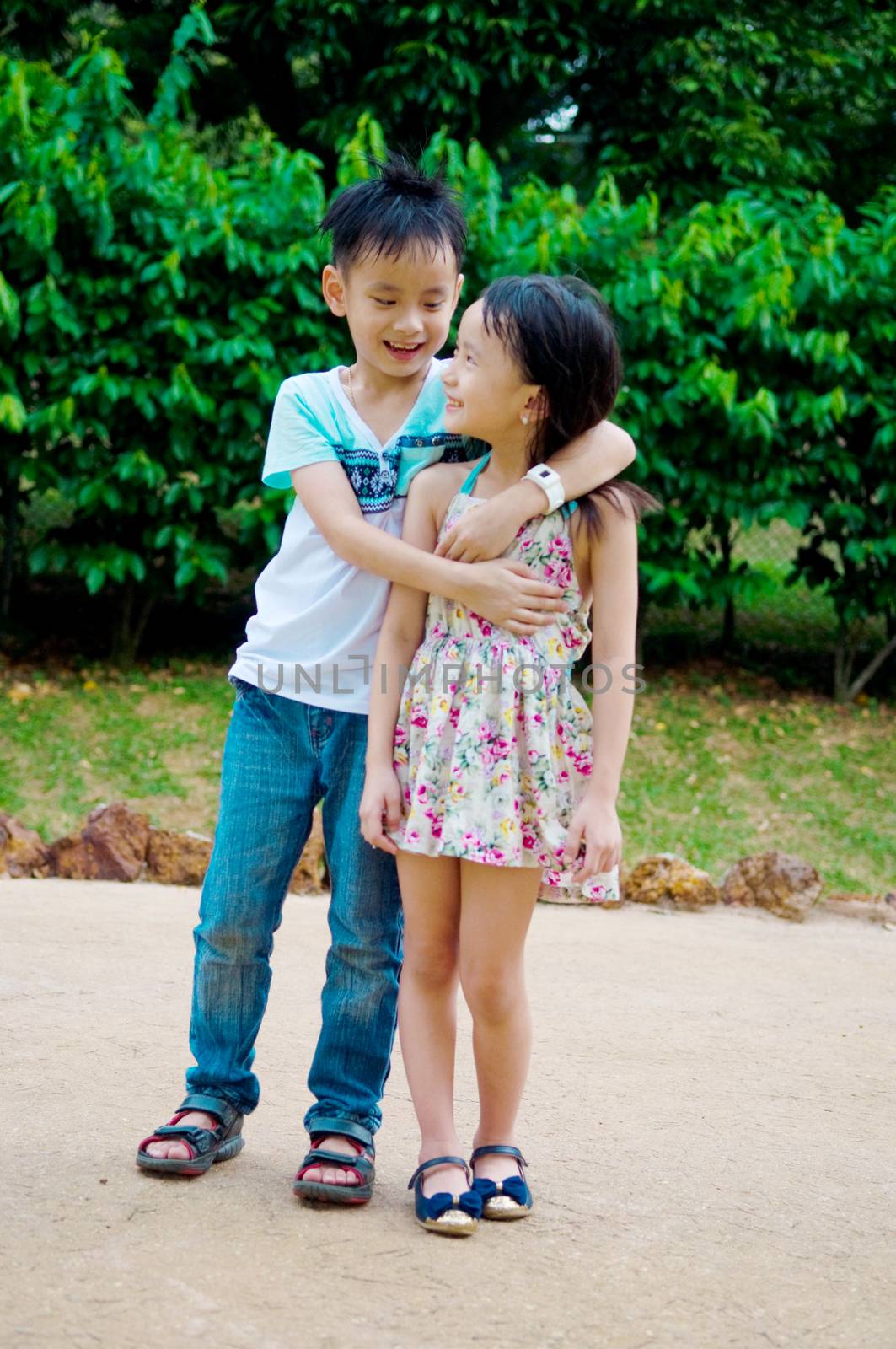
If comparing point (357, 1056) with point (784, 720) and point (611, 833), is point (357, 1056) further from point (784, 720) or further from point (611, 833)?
point (784, 720)

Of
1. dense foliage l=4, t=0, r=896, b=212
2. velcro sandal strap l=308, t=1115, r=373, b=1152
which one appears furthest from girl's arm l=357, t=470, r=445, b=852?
dense foliage l=4, t=0, r=896, b=212

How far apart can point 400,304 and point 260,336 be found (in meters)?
4.18

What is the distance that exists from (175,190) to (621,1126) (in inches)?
192

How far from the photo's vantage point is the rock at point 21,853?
5.00 meters

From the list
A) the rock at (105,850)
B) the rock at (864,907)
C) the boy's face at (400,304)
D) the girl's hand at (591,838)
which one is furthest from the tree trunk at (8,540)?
the girl's hand at (591,838)

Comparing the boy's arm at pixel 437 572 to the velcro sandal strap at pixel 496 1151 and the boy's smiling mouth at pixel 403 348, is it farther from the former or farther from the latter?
the velcro sandal strap at pixel 496 1151

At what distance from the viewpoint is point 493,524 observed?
2357 mm

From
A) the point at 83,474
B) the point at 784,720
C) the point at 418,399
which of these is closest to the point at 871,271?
the point at 784,720

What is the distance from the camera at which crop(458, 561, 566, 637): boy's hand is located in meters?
2.32

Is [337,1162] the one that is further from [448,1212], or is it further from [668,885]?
[668,885]

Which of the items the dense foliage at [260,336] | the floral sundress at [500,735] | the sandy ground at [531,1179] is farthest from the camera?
the dense foliage at [260,336]

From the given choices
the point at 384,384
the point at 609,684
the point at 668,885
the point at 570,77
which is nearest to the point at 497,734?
the point at 609,684

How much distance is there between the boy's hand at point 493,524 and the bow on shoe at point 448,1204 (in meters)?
1.03

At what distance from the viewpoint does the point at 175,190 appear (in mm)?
6445
